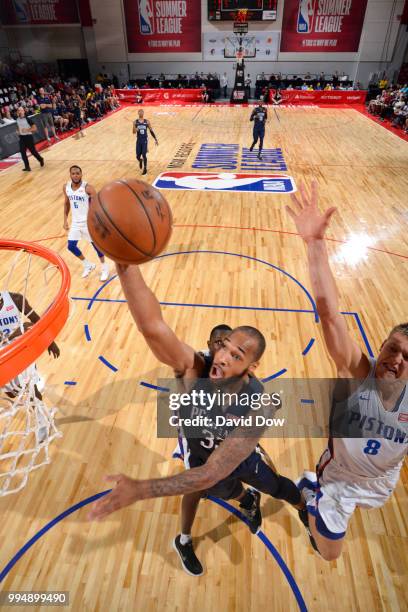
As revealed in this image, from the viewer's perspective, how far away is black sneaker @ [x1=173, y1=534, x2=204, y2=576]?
276 centimetres

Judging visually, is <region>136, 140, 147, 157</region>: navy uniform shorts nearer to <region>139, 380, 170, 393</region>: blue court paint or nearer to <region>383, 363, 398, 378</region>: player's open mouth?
<region>139, 380, 170, 393</region>: blue court paint

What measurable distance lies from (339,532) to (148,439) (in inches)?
73.3

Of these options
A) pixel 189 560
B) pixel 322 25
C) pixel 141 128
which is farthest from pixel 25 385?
pixel 322 25

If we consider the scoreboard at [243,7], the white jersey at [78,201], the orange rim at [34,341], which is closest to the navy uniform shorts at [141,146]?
the white jersey at [78,201]

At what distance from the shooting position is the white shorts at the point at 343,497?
99.3 inches

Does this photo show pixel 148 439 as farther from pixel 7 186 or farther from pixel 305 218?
pixel 7 186

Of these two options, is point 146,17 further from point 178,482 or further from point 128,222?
point 178,482

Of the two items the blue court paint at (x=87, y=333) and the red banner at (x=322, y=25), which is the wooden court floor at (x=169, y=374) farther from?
the red banner at (x=322, y=25)

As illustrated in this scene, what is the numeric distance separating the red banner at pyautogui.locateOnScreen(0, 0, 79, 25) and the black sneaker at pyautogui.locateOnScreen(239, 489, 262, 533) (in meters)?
31.0

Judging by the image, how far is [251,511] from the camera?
3.01 metres

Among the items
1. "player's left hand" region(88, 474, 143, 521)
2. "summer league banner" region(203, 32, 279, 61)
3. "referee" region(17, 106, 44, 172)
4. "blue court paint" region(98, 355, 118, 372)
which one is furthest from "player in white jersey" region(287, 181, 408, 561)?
"summer league banner" region(203, 32, 279, 61)

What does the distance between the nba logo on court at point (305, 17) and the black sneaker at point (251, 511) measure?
1119 inches

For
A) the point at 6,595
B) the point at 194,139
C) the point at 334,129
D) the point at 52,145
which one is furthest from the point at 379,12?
the point at 6,595

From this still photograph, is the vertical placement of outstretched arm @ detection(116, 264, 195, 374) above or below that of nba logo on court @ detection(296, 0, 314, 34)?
below
